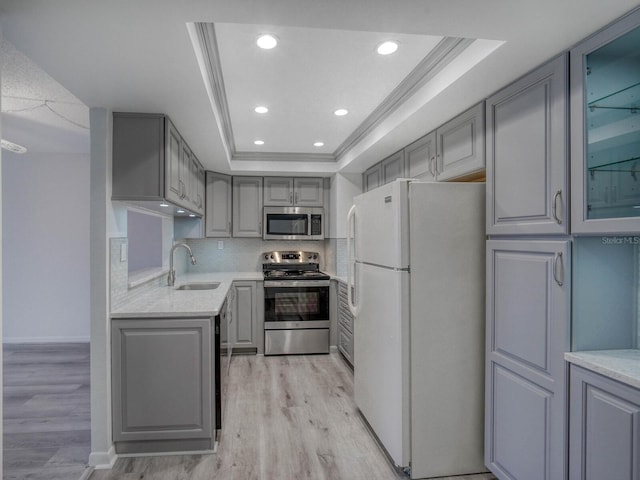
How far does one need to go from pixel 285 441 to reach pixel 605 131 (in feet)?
8.07

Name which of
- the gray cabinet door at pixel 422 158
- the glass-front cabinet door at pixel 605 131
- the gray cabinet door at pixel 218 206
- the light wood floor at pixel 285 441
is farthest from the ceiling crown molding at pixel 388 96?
the light wood floor at pixel 285 441

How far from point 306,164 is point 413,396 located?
3.13 meters

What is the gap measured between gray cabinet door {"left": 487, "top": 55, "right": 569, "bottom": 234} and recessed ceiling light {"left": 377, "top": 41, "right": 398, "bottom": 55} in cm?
60

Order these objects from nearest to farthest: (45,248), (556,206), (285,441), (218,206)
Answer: (556,206) < (285,441) < (45,248) < (218,206)

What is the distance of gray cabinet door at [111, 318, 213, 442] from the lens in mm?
2395

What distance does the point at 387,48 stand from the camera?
2.09 metres

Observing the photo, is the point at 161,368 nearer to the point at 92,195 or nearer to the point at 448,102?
the point at 92,195

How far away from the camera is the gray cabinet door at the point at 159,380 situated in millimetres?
2395

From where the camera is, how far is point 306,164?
469cm

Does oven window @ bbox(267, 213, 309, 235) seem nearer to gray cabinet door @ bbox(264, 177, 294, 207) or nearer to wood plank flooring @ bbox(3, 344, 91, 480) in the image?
gray cabinet door @ bbox(264, 177, 294, 207)

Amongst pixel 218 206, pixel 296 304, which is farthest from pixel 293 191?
pixel 296 304

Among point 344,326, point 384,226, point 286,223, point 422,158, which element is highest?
point 422,158

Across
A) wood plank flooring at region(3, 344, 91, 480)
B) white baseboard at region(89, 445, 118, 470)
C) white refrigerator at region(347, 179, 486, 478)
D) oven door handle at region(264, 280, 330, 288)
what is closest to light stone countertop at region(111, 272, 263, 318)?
white baseboard at region(89, 445, 118, 470)

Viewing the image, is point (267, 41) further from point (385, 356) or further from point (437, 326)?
point (385, 356)
